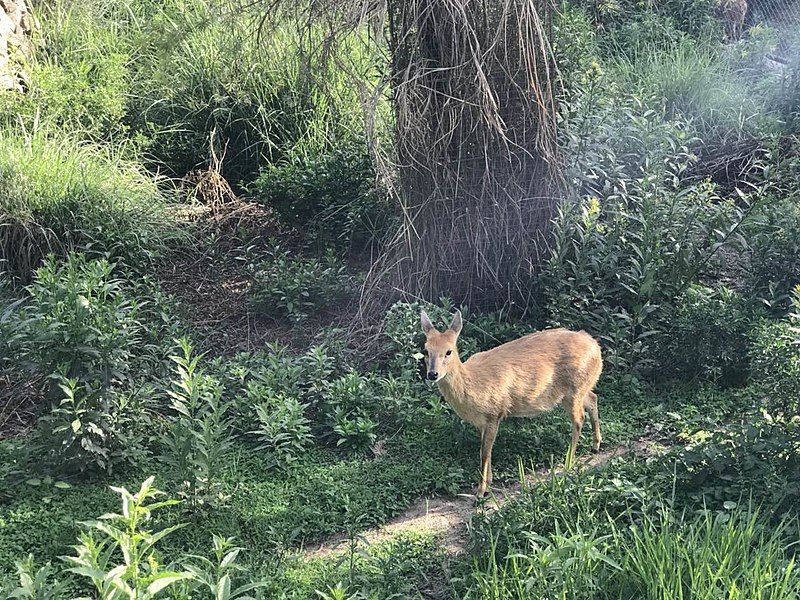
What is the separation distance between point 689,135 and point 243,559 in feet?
17.9

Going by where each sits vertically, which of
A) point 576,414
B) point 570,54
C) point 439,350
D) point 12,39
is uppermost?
point 570,54

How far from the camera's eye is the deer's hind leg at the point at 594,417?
523 cm

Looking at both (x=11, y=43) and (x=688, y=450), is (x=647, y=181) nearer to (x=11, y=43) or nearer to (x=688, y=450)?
(x=688, y=450)

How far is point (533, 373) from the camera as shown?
504cm

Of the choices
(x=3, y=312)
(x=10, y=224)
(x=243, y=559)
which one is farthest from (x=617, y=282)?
(x=10, y=224)

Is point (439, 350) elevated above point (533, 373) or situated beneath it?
elevated above

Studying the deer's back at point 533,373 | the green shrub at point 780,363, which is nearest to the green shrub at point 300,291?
the deer's back at point 533,373

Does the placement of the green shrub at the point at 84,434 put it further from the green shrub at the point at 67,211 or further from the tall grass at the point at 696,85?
the tall grass at the point at 696,85

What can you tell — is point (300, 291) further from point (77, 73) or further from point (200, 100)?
point (77, 73)

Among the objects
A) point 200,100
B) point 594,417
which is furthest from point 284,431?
point 200,100

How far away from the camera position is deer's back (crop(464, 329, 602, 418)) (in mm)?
5004

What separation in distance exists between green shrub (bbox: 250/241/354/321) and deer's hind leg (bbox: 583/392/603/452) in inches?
84.4

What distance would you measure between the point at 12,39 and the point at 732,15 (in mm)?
8288

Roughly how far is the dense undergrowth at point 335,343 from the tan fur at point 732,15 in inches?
55.2
